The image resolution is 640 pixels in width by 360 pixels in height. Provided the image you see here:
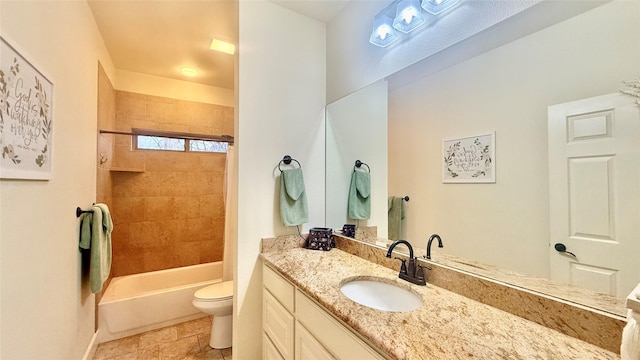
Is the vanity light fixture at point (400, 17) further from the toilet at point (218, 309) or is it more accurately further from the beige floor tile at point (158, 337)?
the beige floor tile at point (158, 337)

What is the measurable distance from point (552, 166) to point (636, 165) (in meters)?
0.20

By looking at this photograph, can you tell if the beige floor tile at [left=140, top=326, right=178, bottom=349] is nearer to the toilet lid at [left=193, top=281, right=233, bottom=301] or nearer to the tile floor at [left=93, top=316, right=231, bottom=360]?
the tile floor at [left=93, top=316, right=231, bottom=360]

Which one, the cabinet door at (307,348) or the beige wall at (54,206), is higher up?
the beige wall at (54,206)

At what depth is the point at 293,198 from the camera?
175cm

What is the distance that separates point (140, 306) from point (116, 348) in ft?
1.07

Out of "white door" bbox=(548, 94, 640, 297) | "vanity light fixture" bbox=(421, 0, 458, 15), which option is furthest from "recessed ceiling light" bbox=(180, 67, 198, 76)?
"white door" bbox=(548, 94, 640, 297)

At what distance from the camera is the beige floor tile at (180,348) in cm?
200

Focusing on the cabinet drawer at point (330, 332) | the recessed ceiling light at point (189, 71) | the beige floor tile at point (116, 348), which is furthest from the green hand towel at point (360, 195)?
the recessed ceiling light at point (189, 71)

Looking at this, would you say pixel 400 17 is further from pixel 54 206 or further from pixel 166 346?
pixel 166 346

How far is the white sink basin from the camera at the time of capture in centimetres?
116

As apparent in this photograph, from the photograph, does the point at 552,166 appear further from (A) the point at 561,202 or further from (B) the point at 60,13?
(B) the point at 60,13

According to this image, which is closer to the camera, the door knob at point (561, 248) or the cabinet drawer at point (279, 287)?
the door knob at point (561, 248)

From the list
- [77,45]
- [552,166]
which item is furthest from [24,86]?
[552,166]

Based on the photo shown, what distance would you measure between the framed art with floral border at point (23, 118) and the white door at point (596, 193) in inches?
75.2
